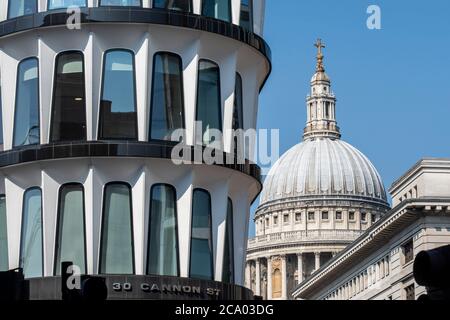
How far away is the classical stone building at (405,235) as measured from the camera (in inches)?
3740

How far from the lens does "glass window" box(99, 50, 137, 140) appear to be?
3000 centimetres

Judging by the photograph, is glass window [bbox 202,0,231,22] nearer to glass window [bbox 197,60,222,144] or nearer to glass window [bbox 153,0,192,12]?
glass window [bbox 153,0,192,12]

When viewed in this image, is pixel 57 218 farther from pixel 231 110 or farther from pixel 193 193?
pixel 231 110

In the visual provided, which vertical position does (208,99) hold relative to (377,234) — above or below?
below

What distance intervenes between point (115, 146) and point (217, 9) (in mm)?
5455

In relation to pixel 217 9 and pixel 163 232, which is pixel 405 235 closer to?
pixel 217 9

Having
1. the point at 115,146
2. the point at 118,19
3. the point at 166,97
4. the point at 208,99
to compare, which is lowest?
the point at 115,146

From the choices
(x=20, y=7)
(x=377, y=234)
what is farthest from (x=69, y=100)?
(x=377, y=234)

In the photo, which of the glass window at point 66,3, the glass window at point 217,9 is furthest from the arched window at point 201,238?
the glass window at point 66,3

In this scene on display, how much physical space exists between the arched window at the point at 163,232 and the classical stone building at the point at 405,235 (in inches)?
2269

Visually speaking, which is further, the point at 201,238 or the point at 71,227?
the point at 201,238

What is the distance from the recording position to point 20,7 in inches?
1231
